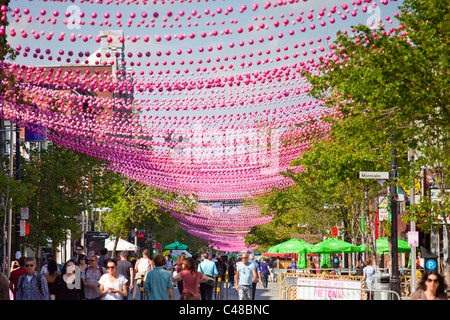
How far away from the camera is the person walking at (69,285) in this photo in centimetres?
1499

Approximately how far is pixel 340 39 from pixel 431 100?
3.43 metres

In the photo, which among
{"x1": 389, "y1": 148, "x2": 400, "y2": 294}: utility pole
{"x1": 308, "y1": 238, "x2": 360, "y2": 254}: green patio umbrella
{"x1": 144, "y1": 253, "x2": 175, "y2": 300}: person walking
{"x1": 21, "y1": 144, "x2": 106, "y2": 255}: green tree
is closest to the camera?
{"x1": 144, "y1": 253, "x2": 175, "y2": 300}: person walking

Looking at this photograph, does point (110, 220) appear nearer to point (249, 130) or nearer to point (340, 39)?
point (249, 130)

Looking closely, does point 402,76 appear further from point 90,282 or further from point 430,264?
point 90,282

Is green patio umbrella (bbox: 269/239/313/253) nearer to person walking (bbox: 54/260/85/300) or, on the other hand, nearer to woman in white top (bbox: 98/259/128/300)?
person walking (bbox: 54/260/85/300)

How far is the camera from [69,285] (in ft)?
49.5

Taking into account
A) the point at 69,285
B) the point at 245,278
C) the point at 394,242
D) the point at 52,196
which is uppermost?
the point at 52,196

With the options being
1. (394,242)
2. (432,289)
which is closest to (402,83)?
(394,242)

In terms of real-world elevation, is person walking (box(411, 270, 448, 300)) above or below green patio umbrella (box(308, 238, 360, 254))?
below

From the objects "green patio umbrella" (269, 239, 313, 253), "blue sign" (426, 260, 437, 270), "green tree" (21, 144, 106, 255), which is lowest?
"blue sign" (426, 260, 437, 270)

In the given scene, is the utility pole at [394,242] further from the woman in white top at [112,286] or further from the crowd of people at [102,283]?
the woman in white top at [112,286]

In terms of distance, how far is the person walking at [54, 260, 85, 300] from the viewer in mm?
14992

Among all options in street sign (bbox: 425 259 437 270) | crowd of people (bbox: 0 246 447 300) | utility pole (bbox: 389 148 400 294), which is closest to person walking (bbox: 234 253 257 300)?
utility pole (bbox: 389 148 400 294)
